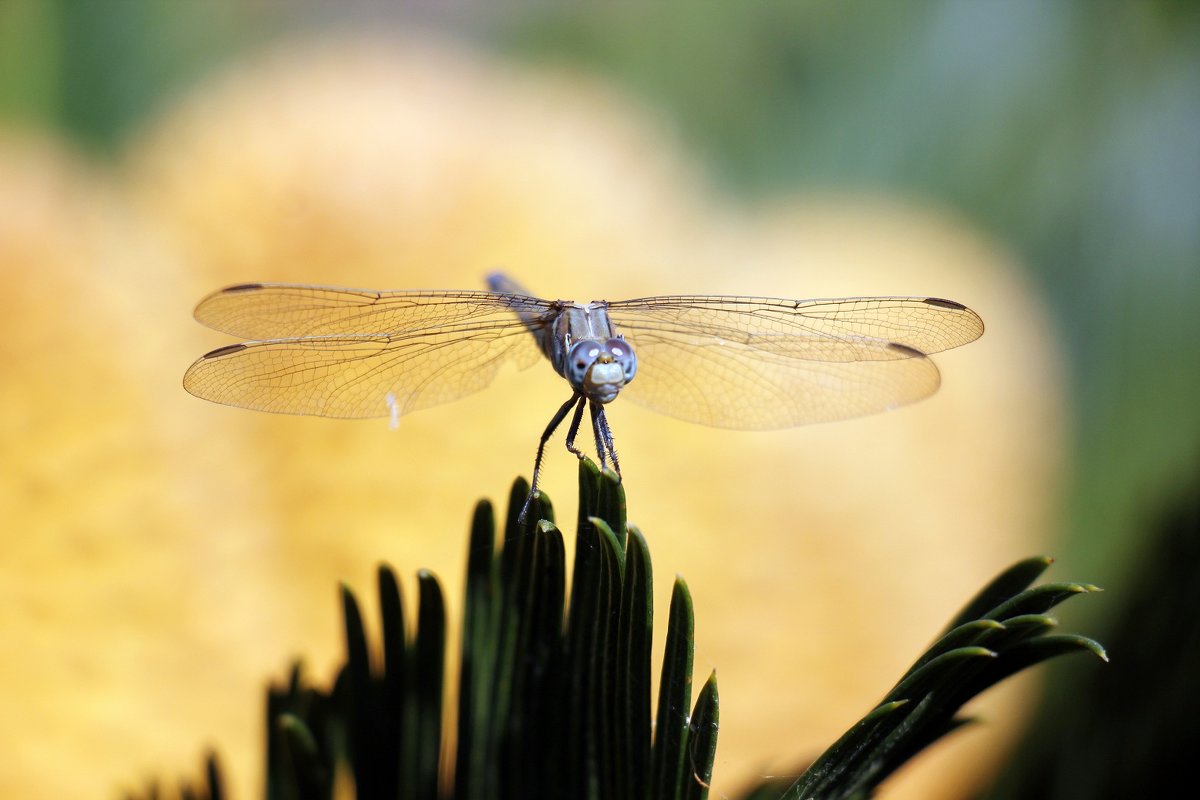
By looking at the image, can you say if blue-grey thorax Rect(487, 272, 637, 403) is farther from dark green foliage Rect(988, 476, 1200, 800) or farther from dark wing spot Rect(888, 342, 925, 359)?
dark green foliage Rect(988, 476, 1200, 800)

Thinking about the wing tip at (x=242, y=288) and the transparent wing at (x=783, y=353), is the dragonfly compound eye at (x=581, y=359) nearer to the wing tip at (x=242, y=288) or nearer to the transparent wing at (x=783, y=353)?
the transparent wing at (x=783, y=353)

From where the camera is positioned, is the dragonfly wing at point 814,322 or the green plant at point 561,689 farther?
the dragonfly wing at point 814,322

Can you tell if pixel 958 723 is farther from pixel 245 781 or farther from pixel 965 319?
pixel 245 781

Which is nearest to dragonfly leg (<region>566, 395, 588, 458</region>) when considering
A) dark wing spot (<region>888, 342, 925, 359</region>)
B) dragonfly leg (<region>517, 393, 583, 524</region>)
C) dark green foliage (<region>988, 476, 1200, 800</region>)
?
dragonfly leg (<region>517, 393, 583, 524</region>)

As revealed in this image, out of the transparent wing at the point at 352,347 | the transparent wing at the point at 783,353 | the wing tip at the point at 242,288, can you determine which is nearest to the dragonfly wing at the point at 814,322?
the transparent wing at the point at 783,353

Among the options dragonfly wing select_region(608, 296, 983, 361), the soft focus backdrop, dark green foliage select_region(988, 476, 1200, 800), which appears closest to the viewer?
dark green foliage select_region(988, 476, 1200, 800)

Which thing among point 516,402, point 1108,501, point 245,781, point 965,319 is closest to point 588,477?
point 965,319

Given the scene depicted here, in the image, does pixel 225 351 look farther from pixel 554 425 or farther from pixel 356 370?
pixel 554 425
